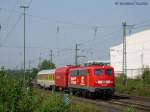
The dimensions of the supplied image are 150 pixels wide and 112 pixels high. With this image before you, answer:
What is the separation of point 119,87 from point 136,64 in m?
39.0

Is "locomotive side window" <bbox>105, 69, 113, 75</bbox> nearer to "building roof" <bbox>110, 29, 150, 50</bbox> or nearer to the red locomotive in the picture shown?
the red locomotive

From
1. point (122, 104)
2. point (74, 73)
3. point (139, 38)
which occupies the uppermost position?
point (139, 38)

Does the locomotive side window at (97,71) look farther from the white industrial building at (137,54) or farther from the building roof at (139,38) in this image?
the building roof at (139,38)

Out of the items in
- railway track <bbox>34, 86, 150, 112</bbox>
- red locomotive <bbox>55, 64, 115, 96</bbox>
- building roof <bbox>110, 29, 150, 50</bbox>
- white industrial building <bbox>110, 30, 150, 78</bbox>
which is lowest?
railway track <bbox>34, 86, 150, 112</bbox>

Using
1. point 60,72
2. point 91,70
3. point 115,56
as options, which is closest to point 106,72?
point 91,70

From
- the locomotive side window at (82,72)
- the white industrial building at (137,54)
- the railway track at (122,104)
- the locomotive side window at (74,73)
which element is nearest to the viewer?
the railway track at (122,104)

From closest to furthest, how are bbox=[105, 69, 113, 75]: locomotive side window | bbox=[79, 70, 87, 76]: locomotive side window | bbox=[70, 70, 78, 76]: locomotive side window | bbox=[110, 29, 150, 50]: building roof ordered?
bbox=[105, 69, 113, 75]: locomotive side window → bbox=[79, 70, 87, 76]: locomotive side window → bbox=[70, 70, 78, 76]: locomotive side window → bbox=[110, 29, 150, 50]: building roof

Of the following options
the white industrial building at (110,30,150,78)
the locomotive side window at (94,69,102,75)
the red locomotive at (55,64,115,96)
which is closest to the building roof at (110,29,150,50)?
the white industrial building at (110,30,150,78)

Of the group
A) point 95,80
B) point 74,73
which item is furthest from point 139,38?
point 95,80

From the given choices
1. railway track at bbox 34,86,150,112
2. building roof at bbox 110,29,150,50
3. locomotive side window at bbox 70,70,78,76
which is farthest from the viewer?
A: building roof at bbox 110,29,150,50

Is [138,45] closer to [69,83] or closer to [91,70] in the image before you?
[69,83]

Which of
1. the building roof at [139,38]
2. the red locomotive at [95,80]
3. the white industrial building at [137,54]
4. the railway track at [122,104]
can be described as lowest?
the railway track at [122,104]

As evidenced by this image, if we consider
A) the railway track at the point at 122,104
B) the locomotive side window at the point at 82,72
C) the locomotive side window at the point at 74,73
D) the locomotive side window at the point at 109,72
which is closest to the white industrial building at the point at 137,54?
the locomotive side window at the point at 74,73

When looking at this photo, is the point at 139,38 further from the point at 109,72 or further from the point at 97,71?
the point at 97,71
